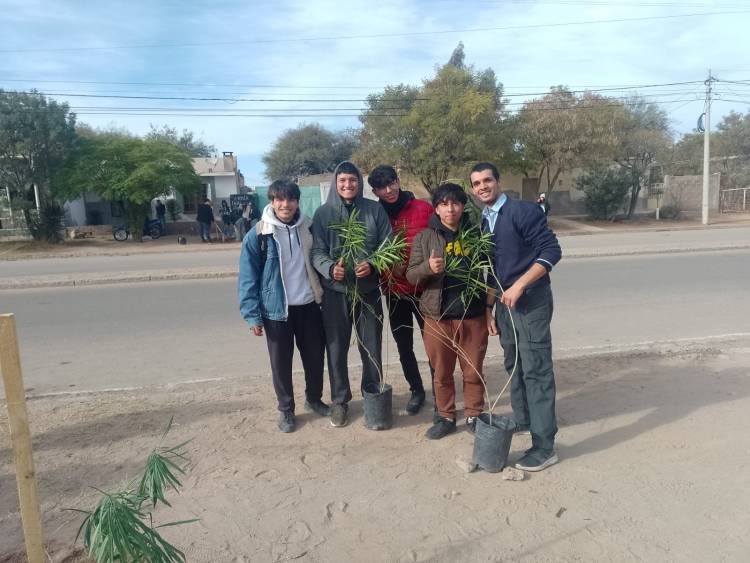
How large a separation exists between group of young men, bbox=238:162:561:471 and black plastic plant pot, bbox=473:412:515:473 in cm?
15

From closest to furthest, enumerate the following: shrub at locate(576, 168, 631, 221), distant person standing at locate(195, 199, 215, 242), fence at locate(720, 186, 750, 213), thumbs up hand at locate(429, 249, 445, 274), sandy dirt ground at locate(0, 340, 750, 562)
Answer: sandy dirt ground at locate(0, 340, 750, 562) < thumbs up hand at locate(429, 249, 445, 274) < distant person standing at locate(195, 199, 215, 242) < shrub at locate(576, 168, 631, 221) < fence at locate(720, 186, 750, 213)

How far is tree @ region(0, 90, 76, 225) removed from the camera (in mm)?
18484

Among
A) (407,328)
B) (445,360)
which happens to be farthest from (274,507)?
(407,328)

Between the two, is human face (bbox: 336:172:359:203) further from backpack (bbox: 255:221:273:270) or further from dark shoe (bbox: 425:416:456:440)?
dark shoe (bbox: 425:416:456:440)

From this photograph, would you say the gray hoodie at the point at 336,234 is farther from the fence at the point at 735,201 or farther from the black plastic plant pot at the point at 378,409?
the fence at the point at 735,201

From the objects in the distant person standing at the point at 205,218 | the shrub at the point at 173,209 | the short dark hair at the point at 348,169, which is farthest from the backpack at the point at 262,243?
the shrub at the point at 173,209

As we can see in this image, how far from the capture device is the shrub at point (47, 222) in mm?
19250

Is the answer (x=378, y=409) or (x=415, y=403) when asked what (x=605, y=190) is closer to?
(x=415, y=403)

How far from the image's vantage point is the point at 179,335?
677cm

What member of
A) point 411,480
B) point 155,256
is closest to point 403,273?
point 411,480

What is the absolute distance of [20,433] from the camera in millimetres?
1951

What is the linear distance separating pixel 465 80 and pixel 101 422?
22.7 meters

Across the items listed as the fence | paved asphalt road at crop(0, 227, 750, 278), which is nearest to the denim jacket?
paved asphalt road at crop(0, 227, 750, 278)

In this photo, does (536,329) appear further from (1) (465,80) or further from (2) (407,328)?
(1) (465,80)
